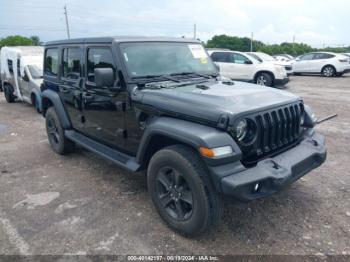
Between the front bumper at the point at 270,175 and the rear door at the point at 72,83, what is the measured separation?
2808 millimetres

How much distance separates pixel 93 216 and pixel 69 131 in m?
2.02

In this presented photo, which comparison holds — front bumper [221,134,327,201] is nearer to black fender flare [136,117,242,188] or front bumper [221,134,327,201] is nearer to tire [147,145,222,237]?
black fender flare [136,117,242,188]

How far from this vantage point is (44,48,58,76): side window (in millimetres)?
5359

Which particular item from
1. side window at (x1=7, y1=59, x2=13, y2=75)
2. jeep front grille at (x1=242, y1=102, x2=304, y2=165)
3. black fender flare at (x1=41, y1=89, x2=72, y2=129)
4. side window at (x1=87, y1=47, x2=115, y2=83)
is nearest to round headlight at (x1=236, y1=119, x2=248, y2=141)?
jeep front grille at (x1=242, y1=102, x2=304, y2=165)

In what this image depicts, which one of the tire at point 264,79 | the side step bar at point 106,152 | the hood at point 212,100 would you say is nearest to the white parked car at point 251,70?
the tire at point 264,79

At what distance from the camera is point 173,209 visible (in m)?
3.31

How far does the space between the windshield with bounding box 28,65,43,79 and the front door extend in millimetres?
5644

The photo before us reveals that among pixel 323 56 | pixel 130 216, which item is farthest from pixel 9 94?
pixel 323 56

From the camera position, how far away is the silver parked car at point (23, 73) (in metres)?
9.27

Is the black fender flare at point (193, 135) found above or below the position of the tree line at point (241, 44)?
below

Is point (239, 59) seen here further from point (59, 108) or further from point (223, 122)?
point (223, 122)

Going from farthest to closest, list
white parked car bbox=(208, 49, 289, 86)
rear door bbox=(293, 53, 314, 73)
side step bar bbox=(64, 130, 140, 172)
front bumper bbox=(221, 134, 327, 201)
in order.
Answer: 1. rear door bbox=(293, 53, 314, 73)
2. white parked car bbox=(208, 49, 289, 86)
3. side step bar bbox=(64, 130, 140, 172)
4. front bumper bbox=(221, 134, 327, 201)

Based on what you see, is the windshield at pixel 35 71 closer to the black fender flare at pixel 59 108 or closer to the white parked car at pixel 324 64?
the black fender flare at pixel 59 108

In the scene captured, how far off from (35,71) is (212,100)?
26.1 feet
